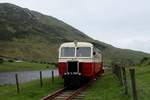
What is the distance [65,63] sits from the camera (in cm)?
3488

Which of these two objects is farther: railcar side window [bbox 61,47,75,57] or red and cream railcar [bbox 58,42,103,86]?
railcar side window [bbox 61,47,75,57]

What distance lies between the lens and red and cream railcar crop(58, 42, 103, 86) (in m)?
34.4

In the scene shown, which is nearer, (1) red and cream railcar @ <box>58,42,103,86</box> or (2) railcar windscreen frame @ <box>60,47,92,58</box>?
(1) red and cream railcar @ <box>58,42,103,86</box>

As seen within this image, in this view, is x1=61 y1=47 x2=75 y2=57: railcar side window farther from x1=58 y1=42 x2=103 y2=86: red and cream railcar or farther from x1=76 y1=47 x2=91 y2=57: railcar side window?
x1=76 y1=47 x2=91 y2=57: railcar side window

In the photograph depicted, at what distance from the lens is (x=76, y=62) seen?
114 feet

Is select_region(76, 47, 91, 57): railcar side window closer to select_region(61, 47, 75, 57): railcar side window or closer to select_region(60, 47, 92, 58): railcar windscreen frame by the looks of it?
select_region(60, 47, 92, 58): railcar windscreen frame

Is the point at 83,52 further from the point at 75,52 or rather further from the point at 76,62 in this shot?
the point at 76,62

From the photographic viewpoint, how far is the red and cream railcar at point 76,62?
34.4 metres

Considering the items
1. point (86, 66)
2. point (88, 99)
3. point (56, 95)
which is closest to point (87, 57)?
point (86, 66)

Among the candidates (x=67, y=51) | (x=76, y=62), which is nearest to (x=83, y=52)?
(x=67, y=51)

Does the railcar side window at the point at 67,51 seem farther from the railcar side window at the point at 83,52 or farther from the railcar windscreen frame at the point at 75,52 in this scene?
the railcar side window at the point at 83,52

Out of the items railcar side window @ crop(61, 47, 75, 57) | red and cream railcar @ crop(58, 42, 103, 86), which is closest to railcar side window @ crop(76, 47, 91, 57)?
red and cream railcar @ crop(58, 42, 103, 86)

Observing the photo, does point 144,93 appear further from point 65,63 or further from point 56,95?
point 65,63

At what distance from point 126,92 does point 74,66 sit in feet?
31.0
